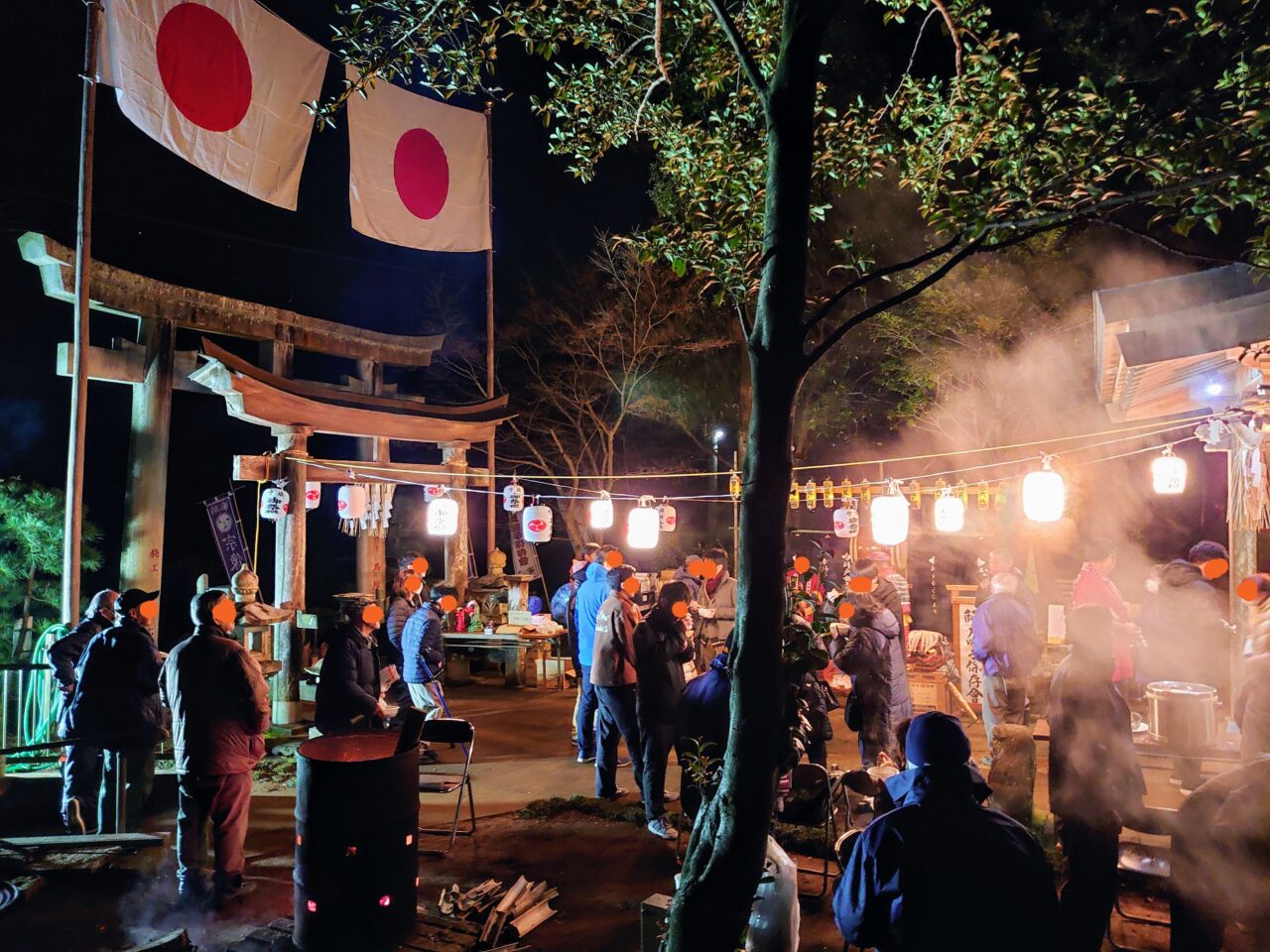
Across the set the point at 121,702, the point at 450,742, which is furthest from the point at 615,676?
the point at 121,702

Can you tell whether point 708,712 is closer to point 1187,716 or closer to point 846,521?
point 1187,716

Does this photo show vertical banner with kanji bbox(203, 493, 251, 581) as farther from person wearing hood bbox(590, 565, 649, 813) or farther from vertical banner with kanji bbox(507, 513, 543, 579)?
vertical banner with kanji bbox(507, 513, 543, 579)

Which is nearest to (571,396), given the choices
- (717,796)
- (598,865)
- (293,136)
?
(293,136)

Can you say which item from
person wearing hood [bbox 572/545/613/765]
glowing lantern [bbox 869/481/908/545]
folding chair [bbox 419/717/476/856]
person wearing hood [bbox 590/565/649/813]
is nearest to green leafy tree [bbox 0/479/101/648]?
folding chair [bbox 419/717/476/856]

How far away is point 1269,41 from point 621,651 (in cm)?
714

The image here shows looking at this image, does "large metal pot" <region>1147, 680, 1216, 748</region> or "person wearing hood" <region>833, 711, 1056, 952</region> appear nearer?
"person wearing hood" <region>833, 711, 1056, 952</region>

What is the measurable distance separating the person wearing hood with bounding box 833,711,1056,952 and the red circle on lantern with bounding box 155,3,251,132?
12.4 metres

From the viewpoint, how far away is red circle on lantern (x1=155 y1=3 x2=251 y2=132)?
10.6 metres

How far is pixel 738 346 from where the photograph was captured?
66.9 feet

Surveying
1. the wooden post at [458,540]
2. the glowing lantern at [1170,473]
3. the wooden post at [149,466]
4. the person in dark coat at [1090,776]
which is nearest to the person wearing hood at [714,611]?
the wooden post at [458,540]

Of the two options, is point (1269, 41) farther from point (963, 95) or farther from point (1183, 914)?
point (1183, 914)

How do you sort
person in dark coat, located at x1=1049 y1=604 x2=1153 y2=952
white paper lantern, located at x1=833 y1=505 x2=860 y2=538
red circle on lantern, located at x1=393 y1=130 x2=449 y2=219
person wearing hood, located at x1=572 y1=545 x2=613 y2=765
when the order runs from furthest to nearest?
1. red circle on lantern, located at x1=393 y1=130 x2=449 y2=219
2. white paper lantern, located at x1=833 y1=505 x2=860 y2=538
3. person wearing hood, located at x1=572 y1=545 x2=613 y2=765
4. person in dark coat, located at x1=1049 y1=604 x2=1153 y2=952

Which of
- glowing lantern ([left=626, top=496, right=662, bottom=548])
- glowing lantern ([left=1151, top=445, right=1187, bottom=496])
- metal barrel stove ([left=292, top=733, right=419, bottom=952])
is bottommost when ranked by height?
metal barrel stove ([left=292, top=733, right=419, bottom=952])

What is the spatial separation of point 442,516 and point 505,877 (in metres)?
8.61
